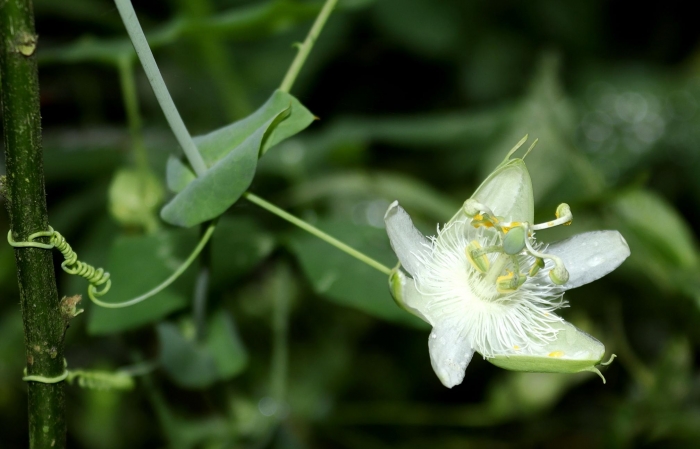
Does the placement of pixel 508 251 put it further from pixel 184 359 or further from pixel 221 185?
pixel 184 359

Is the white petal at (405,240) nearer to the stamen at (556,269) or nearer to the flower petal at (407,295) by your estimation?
the flower petal at (407,295)

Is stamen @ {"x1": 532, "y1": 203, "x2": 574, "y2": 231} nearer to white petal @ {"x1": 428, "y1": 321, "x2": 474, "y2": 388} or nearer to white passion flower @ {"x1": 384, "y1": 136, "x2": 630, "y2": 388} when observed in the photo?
white passion flower @ {"x1": 384, "y1": 136, "x2": 630, "y2": 388}

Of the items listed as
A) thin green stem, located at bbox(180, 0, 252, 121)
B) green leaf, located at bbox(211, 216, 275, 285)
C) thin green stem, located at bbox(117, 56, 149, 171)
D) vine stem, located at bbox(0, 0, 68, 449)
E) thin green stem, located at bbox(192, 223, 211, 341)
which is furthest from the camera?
thin green stem, located at bbox(180, 0, 252, 121)

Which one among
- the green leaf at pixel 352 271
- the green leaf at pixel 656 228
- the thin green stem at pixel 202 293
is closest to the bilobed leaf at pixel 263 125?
the thin green stem at pixel 202 293

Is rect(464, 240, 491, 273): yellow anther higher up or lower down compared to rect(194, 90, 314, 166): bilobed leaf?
lower down

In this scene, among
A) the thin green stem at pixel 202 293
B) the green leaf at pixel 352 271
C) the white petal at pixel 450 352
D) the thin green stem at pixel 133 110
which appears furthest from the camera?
the thin green stem at pixel 133 110

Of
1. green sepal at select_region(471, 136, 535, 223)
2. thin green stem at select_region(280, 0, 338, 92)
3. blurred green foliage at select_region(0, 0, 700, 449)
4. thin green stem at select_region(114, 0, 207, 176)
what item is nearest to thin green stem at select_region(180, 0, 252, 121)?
blurred green foliage at select_region(0, 0, 700, 449)
